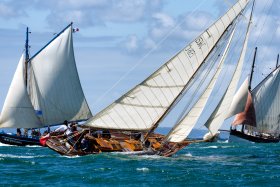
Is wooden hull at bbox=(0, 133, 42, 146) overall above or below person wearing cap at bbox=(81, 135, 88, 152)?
above

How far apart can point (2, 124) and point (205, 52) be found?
3008 centimetres

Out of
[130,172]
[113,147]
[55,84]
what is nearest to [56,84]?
[55,84]

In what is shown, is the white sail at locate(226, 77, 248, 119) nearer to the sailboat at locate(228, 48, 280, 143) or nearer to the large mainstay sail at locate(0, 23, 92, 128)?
the sailboat at locate(228, 48, 280, 143)

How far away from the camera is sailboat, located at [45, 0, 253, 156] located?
27.2 m

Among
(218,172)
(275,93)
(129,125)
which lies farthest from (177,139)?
(275,93)

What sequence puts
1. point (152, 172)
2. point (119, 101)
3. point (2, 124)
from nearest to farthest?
point (152, 172)
point (119, 101)
point (2, 124)

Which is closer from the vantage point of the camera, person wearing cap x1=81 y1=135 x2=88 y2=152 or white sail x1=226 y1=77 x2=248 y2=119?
person wearing cap x1=81 y1=135 x2=88 y2=152

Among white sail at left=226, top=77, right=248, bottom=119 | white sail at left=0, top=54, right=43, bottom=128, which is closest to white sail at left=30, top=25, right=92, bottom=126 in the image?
white sail at left=0, top=54, right=43, bottom=128

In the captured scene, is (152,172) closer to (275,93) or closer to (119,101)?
(119,101)

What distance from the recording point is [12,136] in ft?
160

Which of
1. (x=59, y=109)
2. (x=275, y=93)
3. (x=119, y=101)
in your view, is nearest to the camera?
(x=119, y=101)

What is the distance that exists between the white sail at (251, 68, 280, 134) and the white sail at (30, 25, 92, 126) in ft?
120

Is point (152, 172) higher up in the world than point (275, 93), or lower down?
lower down

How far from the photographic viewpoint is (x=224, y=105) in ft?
88.6
